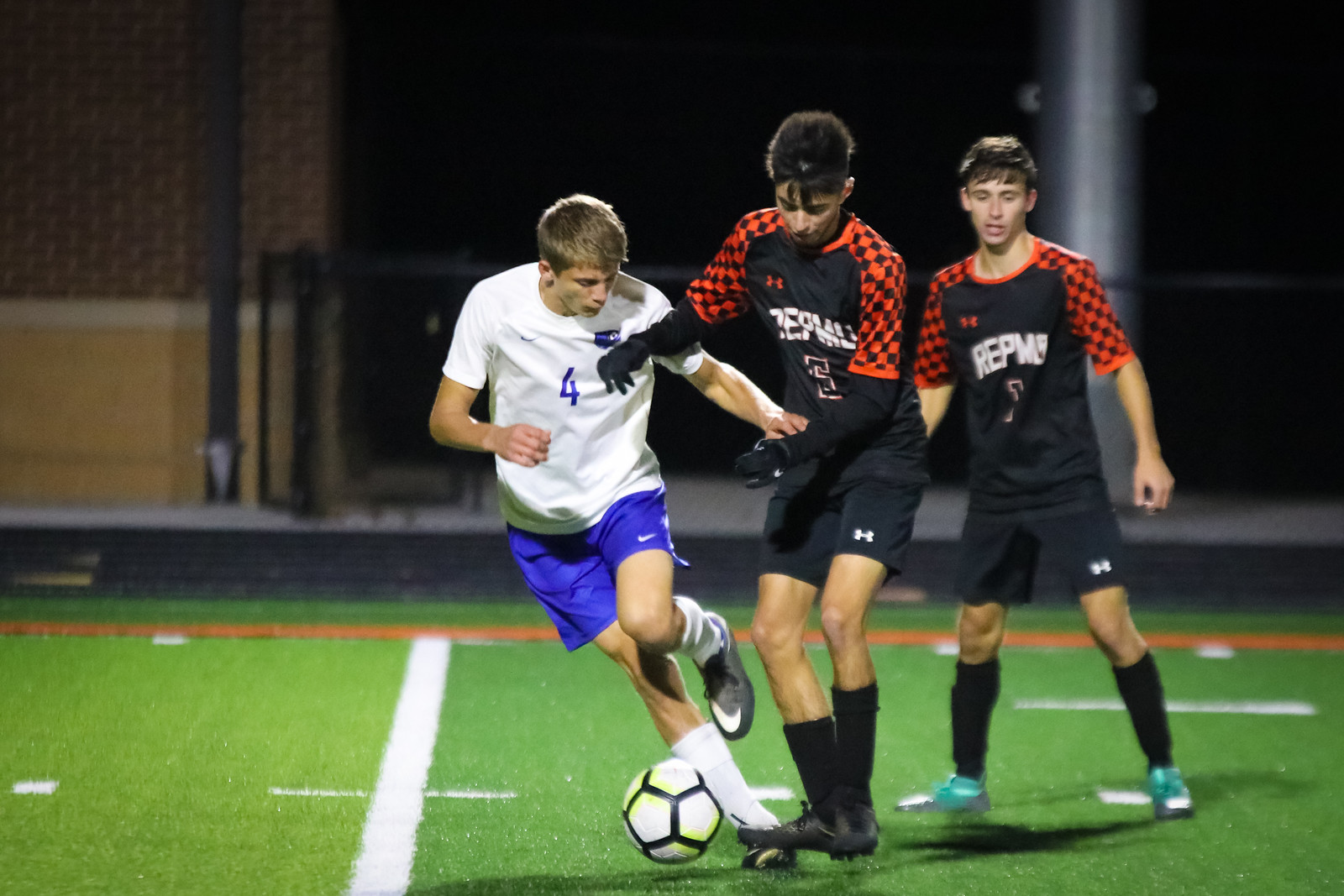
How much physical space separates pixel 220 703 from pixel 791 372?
2.77m

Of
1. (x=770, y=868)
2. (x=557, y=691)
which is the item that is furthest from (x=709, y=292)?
(x=557, y=691)

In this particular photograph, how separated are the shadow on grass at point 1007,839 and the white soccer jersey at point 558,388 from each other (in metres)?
1.28

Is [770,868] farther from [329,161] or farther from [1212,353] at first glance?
[1212,353]

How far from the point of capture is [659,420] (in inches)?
524

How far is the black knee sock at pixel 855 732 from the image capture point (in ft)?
13.5

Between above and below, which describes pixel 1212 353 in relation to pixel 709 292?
below

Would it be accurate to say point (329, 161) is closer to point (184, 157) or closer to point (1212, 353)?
point (184, 157)

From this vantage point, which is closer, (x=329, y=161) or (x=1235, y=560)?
(x=1235, y=560)

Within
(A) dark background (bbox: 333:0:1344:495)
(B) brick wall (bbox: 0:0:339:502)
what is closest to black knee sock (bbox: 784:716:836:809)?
(B) brick wall (bbox: 0:0:339:502)

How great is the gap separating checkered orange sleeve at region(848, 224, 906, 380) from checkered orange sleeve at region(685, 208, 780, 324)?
11.7 inches

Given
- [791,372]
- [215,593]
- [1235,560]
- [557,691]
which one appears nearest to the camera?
[791,372]

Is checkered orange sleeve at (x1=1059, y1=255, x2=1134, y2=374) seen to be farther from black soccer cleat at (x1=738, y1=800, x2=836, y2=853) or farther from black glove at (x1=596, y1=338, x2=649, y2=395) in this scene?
black soccer cleat at (x1=738, y1=800, x2=836, y2=853)

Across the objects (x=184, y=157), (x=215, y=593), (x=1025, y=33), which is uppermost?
(x=1025, y=33)

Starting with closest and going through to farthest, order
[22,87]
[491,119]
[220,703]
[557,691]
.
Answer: [220,703], [557,691], [22,87], [491,119]
